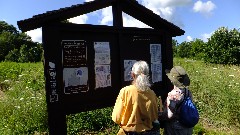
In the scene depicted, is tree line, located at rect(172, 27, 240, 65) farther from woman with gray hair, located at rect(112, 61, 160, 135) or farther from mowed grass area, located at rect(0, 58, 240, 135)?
woman with gray hair, located at rect(112, 61, 160, 135)

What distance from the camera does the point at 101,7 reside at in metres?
6.13

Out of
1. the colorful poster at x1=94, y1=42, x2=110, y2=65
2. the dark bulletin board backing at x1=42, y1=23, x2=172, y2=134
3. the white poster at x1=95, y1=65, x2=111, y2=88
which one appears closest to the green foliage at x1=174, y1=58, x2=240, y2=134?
the dark bulletin board backing at x1=42, y1=23, x2=172, y2=134

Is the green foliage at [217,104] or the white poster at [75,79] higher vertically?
the white poster at [75,79]

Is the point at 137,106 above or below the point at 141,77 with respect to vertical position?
below

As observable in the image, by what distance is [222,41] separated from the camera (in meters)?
28.2

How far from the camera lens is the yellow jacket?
14.8 feet

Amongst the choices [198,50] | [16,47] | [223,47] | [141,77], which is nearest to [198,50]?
[198,50]

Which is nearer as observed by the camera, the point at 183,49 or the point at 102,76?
the point at 102,76

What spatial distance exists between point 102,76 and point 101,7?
116cm

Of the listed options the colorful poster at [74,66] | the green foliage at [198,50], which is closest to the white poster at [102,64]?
the colorful poster at [74,66]

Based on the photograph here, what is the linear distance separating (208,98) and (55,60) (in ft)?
22.4

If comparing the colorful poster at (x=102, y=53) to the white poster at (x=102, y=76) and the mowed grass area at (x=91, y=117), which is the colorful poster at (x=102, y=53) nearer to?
the white poster at (x=102, y=76)

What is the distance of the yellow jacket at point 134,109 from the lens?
4.50 m

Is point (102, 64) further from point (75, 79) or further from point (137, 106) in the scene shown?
point (137, 106)
